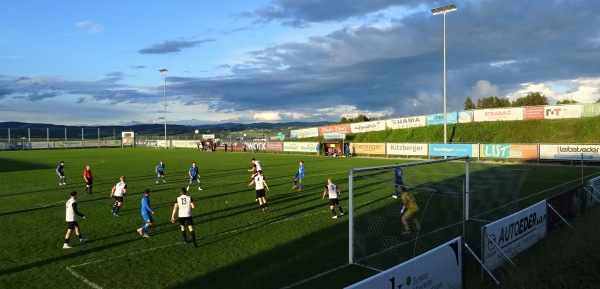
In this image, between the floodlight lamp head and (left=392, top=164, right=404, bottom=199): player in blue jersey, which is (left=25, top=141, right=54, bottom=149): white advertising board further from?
(left=392, top=164, right=404, bottom=199): player in blue jersey

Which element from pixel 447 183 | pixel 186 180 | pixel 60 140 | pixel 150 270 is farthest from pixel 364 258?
pixel 60 140

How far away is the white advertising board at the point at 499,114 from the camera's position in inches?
1933

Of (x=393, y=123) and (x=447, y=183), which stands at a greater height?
(x=393, y=123)

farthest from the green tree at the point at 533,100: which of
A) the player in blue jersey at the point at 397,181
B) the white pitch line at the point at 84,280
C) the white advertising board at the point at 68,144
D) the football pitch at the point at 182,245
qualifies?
the white advertising board at the point at 68,144

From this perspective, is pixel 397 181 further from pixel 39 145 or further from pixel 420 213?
pixel 39 145

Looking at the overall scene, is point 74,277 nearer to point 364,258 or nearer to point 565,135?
point 364,258

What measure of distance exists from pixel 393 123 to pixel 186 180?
40.6m

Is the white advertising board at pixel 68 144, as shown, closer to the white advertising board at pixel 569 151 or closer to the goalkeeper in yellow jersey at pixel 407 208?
the white advertising board at pixel 569 151

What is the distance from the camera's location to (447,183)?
1972 centimetres

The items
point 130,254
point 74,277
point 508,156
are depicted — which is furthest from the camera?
point 508,156

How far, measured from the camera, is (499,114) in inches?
1994

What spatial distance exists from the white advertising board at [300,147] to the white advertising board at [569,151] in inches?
1056

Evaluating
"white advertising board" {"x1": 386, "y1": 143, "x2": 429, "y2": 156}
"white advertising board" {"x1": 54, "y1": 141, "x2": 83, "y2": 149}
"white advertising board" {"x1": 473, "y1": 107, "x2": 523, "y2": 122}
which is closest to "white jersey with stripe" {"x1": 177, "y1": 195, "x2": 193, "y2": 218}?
"white advertising board" {"x1": 386, "y1": 143, "x2": 429, "y2": 156}

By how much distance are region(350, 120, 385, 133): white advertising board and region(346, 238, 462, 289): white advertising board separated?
183 feet
